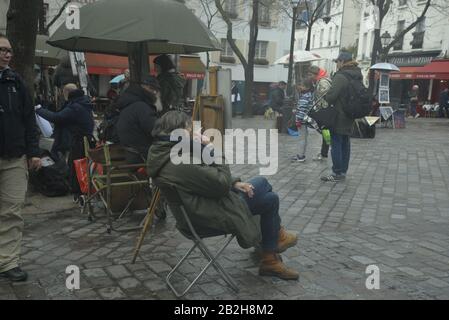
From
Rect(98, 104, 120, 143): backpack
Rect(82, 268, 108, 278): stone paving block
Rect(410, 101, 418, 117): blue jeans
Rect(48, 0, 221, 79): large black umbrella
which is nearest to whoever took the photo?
Rect(82, 268, 108, 278): stone paving block

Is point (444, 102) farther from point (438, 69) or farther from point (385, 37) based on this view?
point (385, 37)

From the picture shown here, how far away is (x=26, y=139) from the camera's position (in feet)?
12.7

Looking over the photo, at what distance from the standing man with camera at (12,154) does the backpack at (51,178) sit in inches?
102

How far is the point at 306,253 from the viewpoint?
4.57 meters

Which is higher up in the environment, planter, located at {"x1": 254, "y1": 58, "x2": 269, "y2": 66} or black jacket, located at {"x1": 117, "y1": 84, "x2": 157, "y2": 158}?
planter, located at {"x1": 254, "y1": 58, "x2": 269, "y2": 66}

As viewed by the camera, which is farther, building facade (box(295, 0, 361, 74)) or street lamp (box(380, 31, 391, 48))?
building facade (box(295, 0, 361, 74))

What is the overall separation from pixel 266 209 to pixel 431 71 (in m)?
28.8

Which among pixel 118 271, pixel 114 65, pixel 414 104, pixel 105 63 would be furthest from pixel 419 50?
pixel 118 271

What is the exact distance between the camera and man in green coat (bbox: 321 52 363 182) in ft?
25.1

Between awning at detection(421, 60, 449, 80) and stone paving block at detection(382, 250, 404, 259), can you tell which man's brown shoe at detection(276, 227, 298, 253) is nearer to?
stone paving block at detection(382, 250, 404, 259)

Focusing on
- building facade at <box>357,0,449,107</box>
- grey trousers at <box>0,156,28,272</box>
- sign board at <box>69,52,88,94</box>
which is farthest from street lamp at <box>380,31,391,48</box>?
grey trousers at <box>0,156,28,272</box>

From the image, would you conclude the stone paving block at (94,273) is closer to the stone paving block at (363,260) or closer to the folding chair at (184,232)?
the folding chair at (184,232)

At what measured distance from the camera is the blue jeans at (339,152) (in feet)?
25.5

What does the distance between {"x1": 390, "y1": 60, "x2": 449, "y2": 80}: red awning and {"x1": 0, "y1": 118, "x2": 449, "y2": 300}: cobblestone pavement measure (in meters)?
23.7
